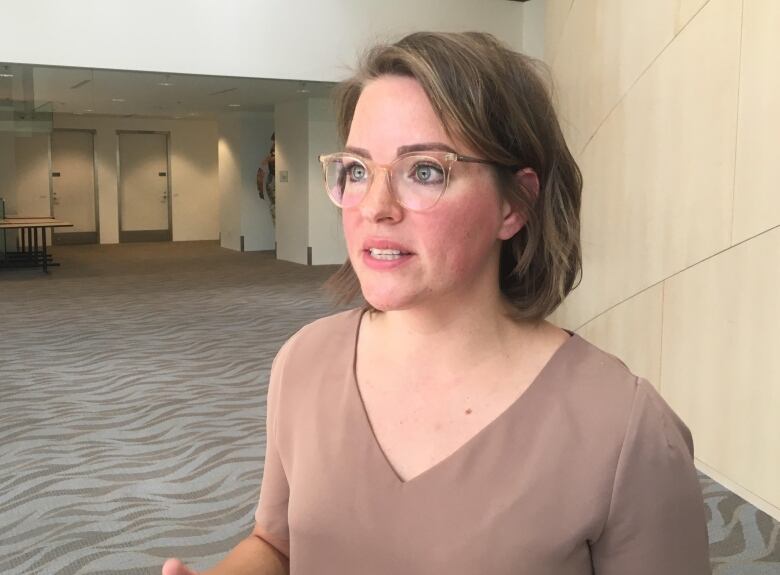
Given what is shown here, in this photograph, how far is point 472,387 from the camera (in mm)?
1253

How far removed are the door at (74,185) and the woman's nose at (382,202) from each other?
2048 centimetres

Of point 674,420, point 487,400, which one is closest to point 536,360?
point 487,400

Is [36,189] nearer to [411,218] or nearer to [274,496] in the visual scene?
[274,496]

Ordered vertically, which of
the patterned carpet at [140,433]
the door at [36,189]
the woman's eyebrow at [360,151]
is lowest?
the patterned carpet at [140,433]

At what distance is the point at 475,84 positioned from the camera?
3.77ft

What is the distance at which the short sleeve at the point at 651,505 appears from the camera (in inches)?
43.9

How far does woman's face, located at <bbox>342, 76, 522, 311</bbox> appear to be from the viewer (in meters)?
1.18

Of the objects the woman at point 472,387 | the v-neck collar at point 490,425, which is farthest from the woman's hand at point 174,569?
the v-neck collar at point 490,425

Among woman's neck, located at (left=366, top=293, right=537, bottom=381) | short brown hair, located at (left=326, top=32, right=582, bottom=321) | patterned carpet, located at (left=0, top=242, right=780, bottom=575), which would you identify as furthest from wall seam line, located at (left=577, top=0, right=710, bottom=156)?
woman's neck, located at (left=366, top=293, right=537, bottom=381)

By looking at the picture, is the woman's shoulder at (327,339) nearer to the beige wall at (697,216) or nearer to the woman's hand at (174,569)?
the woman's hand at (174,569)

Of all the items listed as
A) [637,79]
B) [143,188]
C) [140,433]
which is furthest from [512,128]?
[143,188]

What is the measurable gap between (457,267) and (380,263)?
0.36 ft

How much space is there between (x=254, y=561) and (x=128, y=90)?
36.0ft

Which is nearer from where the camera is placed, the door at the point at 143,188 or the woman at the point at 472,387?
the woman at the point at 472,387
